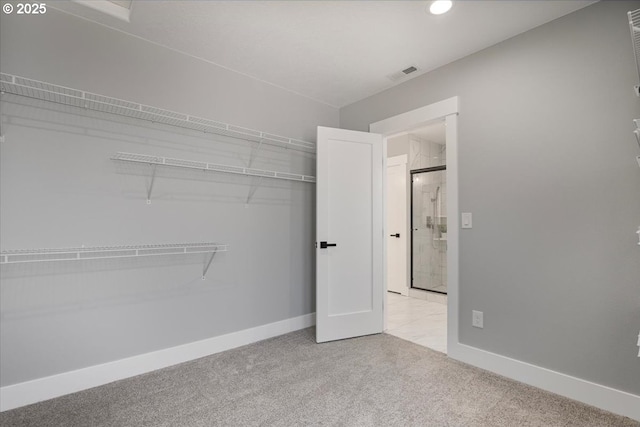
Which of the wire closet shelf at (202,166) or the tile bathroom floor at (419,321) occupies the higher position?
the wire closet shelf at (202,166)

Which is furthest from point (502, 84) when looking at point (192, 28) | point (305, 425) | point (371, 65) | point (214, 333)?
point (214, 333)

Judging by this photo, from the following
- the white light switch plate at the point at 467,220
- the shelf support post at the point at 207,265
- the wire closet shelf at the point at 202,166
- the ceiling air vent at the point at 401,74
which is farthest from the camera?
the ceiling air vent at the point at 401,74

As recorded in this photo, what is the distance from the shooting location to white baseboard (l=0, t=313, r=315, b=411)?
73.0 inches

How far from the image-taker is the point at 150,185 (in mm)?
2350

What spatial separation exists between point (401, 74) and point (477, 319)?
7.45ft

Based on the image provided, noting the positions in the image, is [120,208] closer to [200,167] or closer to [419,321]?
[200,167]

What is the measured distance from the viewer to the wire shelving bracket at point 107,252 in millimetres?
1853

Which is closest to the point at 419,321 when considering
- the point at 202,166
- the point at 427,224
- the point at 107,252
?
the point at 427,224

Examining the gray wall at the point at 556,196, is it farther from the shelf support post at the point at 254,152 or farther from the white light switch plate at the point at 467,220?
the shelf support post at the point at 254,152

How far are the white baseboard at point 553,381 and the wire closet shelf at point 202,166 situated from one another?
2.18m

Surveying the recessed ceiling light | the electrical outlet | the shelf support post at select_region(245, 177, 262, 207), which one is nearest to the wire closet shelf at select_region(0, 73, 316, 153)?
the shelf support post at select_region(245, 177, 262, 207)

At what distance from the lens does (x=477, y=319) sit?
2.43 meters

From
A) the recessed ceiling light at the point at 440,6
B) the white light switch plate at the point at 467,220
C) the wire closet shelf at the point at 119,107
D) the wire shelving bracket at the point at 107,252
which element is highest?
the recessed ceiling light at the point at 440,6

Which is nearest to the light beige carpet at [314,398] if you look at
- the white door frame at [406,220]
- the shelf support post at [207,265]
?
the shelf support post at [207,265]
